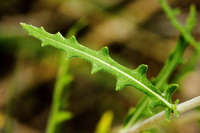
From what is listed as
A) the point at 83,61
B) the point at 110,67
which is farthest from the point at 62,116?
the point at 83,61

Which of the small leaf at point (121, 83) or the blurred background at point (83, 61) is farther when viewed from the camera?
the blurred background at point (83, 61)

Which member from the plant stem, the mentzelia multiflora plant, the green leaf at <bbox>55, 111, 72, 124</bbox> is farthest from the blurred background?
the mentzelia multiflora plant

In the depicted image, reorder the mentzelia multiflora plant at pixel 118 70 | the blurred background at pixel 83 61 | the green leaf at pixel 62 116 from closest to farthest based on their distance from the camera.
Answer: the mentzelia multiflora plant at pixel 118 70 < the green leaf at pixel 62 116 < the blurred background at pixel 83 61

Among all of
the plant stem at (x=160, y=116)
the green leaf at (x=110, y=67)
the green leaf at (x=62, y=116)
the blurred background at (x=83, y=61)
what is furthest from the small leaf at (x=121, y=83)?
the blurred background at (x=83, y=61)

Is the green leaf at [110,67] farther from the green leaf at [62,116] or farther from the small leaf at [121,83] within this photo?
the green leaf at [62,116]

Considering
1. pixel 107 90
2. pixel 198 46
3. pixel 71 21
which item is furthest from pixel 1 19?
pixel 198 46

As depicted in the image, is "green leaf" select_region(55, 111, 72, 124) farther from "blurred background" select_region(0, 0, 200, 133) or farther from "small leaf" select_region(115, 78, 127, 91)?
"blurred background" select_region(0, 0, 200, 133)

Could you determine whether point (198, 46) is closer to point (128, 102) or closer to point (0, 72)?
point (128, 102)

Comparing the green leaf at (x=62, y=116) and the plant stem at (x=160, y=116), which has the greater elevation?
A: the green leaf at (x=62, y=116)

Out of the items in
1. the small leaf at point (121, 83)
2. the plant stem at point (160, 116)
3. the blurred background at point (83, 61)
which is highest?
the blurred background at point (83, 61)

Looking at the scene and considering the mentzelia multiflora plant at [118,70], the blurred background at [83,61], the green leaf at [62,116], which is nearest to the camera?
the mentzelia multiflora plant at [118,70]
